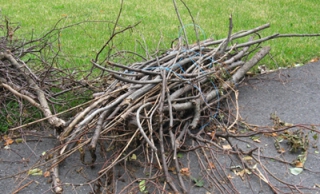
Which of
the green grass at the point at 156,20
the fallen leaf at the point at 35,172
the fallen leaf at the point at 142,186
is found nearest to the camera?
the fallen leaf at the point at 142,186

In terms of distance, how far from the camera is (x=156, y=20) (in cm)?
798

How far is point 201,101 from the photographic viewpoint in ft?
13.1

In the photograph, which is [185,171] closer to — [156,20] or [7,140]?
[7,140]

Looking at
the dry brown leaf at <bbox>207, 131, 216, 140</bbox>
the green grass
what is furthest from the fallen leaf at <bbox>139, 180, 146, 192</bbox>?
the green grass

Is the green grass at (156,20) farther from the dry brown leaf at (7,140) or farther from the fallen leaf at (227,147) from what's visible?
the fallen leaf at (227,147)

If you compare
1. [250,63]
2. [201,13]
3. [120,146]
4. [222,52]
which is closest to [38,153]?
[120,146]

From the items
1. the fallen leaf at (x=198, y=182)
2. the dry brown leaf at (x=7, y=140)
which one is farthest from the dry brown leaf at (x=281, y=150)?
the dry brown leaf at (x=7, y=140)

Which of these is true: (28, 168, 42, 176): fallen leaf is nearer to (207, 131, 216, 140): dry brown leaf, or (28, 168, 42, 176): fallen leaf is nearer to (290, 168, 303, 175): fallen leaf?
(207, 131, 216, 140): dry brown leaf

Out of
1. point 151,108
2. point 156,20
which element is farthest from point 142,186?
point 156,20

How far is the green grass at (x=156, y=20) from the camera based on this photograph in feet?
20.7

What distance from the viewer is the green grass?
631 centimetres

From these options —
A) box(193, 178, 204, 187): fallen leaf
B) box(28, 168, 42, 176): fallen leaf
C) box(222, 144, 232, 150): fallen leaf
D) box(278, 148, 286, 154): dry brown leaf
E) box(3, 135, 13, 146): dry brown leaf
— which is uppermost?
box(3, 135, 13, 146): dry brown leaf

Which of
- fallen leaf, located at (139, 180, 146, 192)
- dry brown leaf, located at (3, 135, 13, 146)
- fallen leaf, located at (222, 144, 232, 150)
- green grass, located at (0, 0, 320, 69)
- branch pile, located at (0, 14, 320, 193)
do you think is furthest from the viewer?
green grass, located at (0, 0, 320, 69)

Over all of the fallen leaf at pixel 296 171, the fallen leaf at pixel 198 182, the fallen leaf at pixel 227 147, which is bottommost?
the fallen leaf at pixel 296 171
